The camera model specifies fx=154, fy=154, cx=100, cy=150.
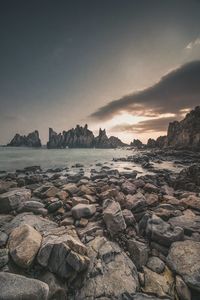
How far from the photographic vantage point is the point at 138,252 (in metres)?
4.20

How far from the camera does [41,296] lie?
9.02 feet

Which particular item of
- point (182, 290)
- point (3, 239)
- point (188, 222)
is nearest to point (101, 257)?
point (182, 290)

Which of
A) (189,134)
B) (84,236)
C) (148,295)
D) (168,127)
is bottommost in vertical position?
(148,295)

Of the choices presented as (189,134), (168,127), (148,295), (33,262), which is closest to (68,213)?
(33,262)

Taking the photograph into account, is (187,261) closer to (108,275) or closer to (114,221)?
(108,275)

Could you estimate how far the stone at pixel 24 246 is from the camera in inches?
137

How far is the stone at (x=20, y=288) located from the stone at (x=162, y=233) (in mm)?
3326

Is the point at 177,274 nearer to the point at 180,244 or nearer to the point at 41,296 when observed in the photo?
the point at 180,244

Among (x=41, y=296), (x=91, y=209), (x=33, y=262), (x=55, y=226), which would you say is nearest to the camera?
(x=41, y=296)

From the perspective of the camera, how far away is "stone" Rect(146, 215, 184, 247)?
461cm

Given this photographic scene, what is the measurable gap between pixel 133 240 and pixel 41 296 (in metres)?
2.80

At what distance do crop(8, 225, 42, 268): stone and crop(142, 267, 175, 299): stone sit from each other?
8.79 feet

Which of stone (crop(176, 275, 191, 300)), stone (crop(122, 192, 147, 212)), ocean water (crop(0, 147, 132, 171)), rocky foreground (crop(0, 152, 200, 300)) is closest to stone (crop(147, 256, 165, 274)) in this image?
rocky foreground (crop(0, 152, 200, 300))

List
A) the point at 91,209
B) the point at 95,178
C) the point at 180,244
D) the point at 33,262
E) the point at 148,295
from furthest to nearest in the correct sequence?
the point at 95,178 < the point at 91,209 < the point at 180,244 < the point at 33,262 < the point at 148,295
